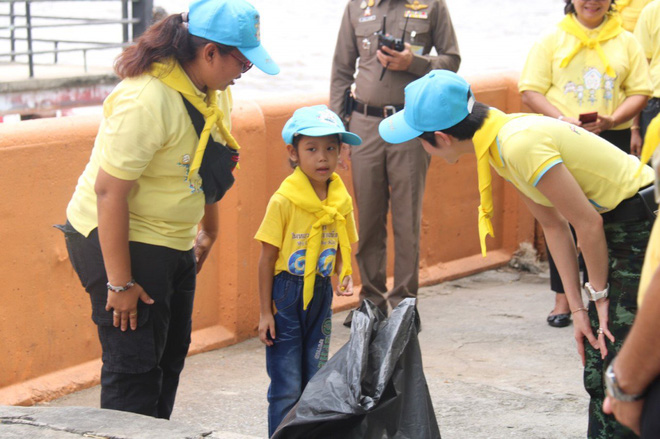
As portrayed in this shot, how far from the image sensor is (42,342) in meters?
4.46

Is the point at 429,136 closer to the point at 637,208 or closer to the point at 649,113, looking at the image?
the point at 637,208

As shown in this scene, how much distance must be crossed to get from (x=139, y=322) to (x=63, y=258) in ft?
4.67

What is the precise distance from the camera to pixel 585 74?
16.8 feet

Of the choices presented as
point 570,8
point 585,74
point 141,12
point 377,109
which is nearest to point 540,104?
point 585,74

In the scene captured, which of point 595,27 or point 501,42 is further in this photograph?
point 501,42

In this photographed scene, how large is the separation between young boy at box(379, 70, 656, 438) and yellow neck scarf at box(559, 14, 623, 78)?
7.09 feet

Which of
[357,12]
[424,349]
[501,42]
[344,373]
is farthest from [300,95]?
[501,42]

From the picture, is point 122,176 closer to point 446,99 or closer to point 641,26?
point 446,99

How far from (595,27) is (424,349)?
205 centimetres

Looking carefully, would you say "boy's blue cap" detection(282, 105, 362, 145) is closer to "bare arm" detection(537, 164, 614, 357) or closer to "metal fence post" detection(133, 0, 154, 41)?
"bare arm" detection(537, 164, 614, 357)

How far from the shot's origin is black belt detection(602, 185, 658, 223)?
2965mm

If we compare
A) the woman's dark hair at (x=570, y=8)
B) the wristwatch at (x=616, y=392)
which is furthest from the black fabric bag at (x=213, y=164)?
the woman's dark hair at (x=570, y=8)

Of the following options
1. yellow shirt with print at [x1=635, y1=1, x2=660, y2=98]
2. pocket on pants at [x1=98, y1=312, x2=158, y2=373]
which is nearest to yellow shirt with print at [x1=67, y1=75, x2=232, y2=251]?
pocket on pants at [x1=98, y1=312, x2=158, y2=373]

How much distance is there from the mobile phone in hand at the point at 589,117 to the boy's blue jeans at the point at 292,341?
2021mm
